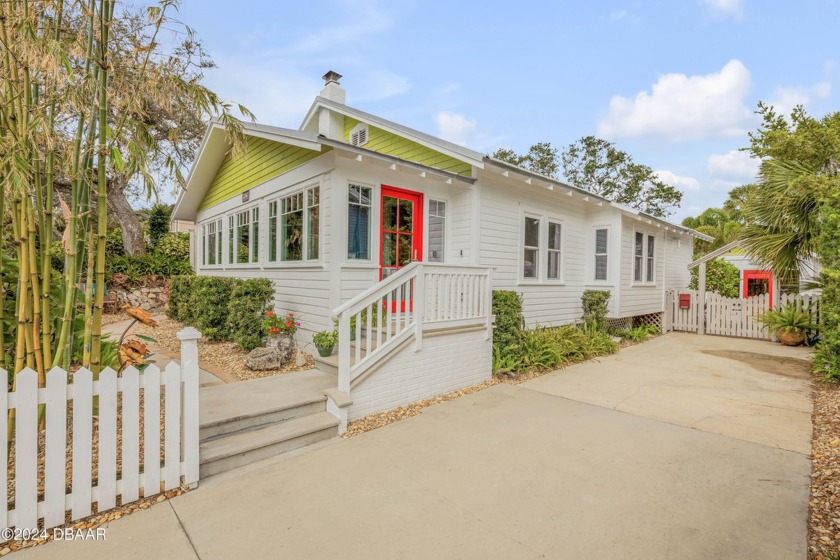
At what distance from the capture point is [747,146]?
9.01 metres

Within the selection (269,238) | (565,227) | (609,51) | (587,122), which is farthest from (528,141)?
(269,238)

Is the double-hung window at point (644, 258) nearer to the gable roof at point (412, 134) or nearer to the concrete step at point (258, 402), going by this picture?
the gable roof at point (412, 134)

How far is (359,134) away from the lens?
9602mm

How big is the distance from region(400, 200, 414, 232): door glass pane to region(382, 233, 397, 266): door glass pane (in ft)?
0.96

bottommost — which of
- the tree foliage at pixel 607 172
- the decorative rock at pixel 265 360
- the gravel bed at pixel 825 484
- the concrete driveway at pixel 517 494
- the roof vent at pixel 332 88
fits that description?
the concrete driveway at pixel 517 494

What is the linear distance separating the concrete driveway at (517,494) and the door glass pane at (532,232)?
438 cm

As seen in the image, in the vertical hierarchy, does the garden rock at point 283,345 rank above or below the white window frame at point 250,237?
below

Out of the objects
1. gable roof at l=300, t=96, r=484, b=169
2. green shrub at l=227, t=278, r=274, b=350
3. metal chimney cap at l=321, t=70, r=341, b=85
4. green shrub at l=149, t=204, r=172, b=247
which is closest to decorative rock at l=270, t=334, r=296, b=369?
green shrub at l=227, t=278, r=274, b=350

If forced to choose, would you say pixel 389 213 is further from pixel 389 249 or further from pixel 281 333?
pixel 281 333

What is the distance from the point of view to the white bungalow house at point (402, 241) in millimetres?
5078

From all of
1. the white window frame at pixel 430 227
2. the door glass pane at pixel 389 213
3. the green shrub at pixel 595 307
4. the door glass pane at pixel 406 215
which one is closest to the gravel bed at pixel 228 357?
the door glass pane at pixel 389 213

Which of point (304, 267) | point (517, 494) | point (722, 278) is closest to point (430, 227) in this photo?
point (304, 267)

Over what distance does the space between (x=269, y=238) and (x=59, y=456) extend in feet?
19.6

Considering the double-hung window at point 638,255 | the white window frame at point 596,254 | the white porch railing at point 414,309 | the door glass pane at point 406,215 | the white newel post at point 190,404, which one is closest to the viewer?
the white newel post at point 190,404
